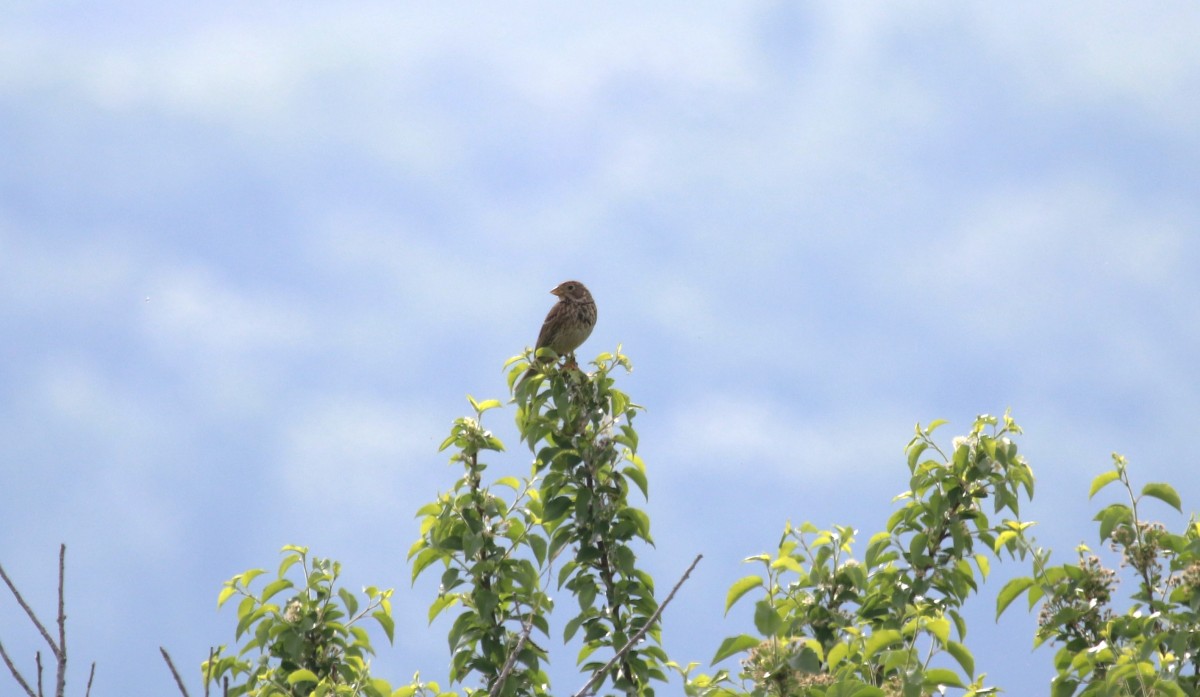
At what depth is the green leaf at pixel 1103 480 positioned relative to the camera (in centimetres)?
669

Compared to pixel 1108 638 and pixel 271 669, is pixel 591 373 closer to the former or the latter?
pixel 271 669

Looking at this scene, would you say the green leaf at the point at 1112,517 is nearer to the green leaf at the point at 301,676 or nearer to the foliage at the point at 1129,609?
the foliage at the point at 1129,609

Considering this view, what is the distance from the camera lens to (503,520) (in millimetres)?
7504

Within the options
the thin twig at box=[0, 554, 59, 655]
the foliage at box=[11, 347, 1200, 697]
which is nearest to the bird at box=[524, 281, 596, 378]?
the foliage at box=[11, 347, 1200, 697]

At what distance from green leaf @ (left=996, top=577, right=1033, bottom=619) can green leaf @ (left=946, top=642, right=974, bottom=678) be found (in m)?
0.61

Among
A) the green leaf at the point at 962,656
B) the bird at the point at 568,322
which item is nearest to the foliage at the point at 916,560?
the green leaf at the point at 962,656

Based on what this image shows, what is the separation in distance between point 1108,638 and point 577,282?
5972 millimetres

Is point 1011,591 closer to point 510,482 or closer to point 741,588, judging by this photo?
point 741,588

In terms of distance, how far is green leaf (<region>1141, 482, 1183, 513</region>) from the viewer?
668 centimetres

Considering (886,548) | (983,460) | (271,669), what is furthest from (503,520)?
(983,460)

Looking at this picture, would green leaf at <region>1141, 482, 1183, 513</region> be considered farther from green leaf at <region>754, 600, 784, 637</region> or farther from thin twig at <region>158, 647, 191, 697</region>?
thin twig at <region>158, 647, 191, 697</region>

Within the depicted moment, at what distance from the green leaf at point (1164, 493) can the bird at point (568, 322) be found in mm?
5308

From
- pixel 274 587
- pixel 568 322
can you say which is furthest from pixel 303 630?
pixel 568 322

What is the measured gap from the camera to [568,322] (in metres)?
10.8
